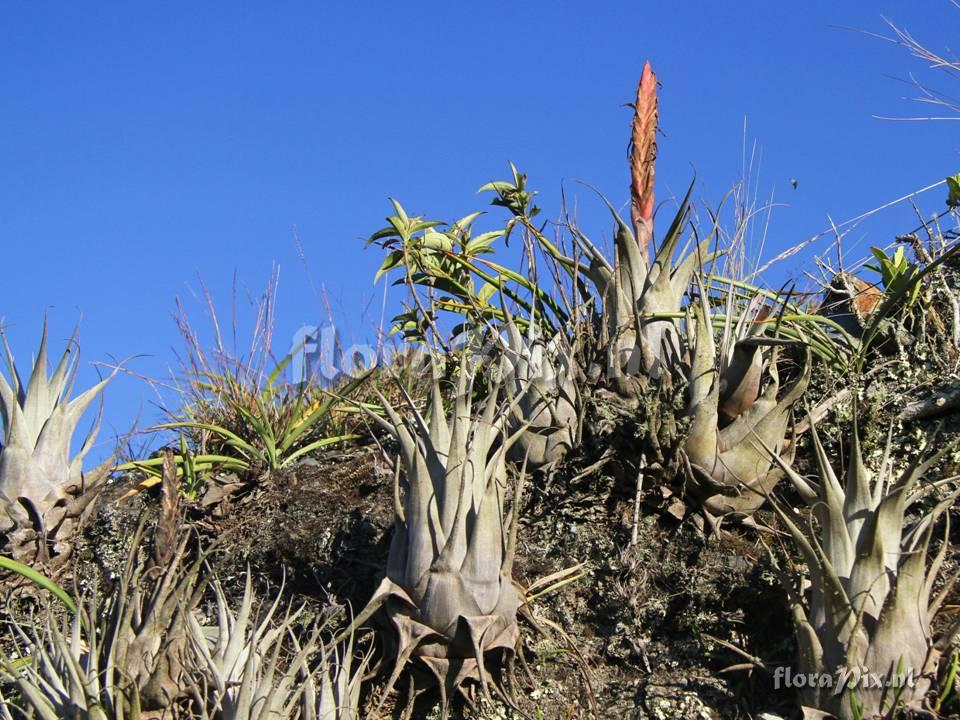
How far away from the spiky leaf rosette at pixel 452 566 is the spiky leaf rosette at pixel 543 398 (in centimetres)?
66

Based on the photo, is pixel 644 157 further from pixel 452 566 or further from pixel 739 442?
pixel 452 566

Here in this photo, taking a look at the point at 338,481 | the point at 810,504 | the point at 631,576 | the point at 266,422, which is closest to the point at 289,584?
the point at 338,481

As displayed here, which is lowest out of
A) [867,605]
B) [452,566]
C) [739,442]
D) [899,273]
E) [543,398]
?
[867,605]

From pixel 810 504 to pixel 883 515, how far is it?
283 mm

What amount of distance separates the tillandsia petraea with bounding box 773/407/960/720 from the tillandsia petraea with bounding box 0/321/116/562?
3.04m

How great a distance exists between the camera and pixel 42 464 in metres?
4.98

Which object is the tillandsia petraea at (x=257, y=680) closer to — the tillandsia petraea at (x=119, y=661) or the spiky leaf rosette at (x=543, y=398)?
the tillandsia petraea at (x=119, y=661)

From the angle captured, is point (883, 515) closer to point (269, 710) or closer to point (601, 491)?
point (601, 491)

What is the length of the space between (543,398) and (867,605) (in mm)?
1627

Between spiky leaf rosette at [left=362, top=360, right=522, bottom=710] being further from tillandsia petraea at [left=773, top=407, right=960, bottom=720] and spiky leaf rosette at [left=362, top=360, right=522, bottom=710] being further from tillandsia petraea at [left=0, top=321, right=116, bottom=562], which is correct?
tillandsia petraea at [left=0, top=321, right=116, bottom=562]

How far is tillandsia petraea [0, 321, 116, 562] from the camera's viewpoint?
15.9 ft

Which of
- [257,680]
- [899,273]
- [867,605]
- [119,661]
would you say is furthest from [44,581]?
[899,273]

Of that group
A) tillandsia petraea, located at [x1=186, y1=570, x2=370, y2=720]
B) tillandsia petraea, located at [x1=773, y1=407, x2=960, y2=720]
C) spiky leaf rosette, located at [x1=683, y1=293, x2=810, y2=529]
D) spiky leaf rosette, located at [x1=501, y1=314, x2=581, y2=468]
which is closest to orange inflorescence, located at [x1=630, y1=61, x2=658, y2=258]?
spiky leaf rosette, located at [x1=501, y1=314, x2=581, y2=468]

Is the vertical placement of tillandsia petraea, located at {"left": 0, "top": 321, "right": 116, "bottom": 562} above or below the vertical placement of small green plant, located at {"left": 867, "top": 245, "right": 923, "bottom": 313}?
below
